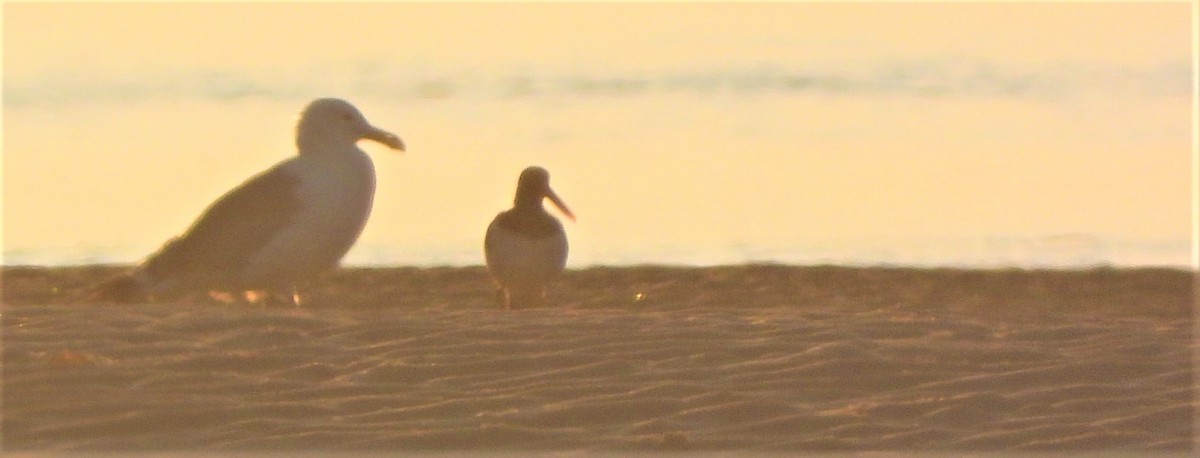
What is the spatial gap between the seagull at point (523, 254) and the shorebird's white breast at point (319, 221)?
173 centimetres

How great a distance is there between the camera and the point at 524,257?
13609 millimetres

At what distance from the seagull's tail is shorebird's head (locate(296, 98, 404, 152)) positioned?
114cm

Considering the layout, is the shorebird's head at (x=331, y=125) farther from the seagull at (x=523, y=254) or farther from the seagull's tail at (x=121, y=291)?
the seagull at (x=523, y=254)

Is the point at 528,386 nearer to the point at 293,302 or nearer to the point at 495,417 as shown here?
the point at 495,417

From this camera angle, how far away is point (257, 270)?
11922 mm

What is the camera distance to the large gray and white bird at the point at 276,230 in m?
11.8

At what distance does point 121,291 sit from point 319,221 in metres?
1.17

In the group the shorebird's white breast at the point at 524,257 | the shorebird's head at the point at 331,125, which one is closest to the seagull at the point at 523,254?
the shorebird's white breast at the point at 524,257

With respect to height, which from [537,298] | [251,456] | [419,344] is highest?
[537,298]

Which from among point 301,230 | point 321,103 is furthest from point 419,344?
point 321,103

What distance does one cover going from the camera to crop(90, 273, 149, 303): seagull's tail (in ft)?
39.4

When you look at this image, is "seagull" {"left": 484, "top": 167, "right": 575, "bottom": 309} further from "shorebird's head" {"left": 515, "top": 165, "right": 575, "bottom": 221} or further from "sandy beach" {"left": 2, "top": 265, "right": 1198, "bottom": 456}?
"sandy beach" {"left": 2, "top": 265, "right": 1198, "bottom": 456}

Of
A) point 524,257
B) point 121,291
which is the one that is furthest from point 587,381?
point 524,257

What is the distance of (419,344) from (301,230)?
8.09 feet
